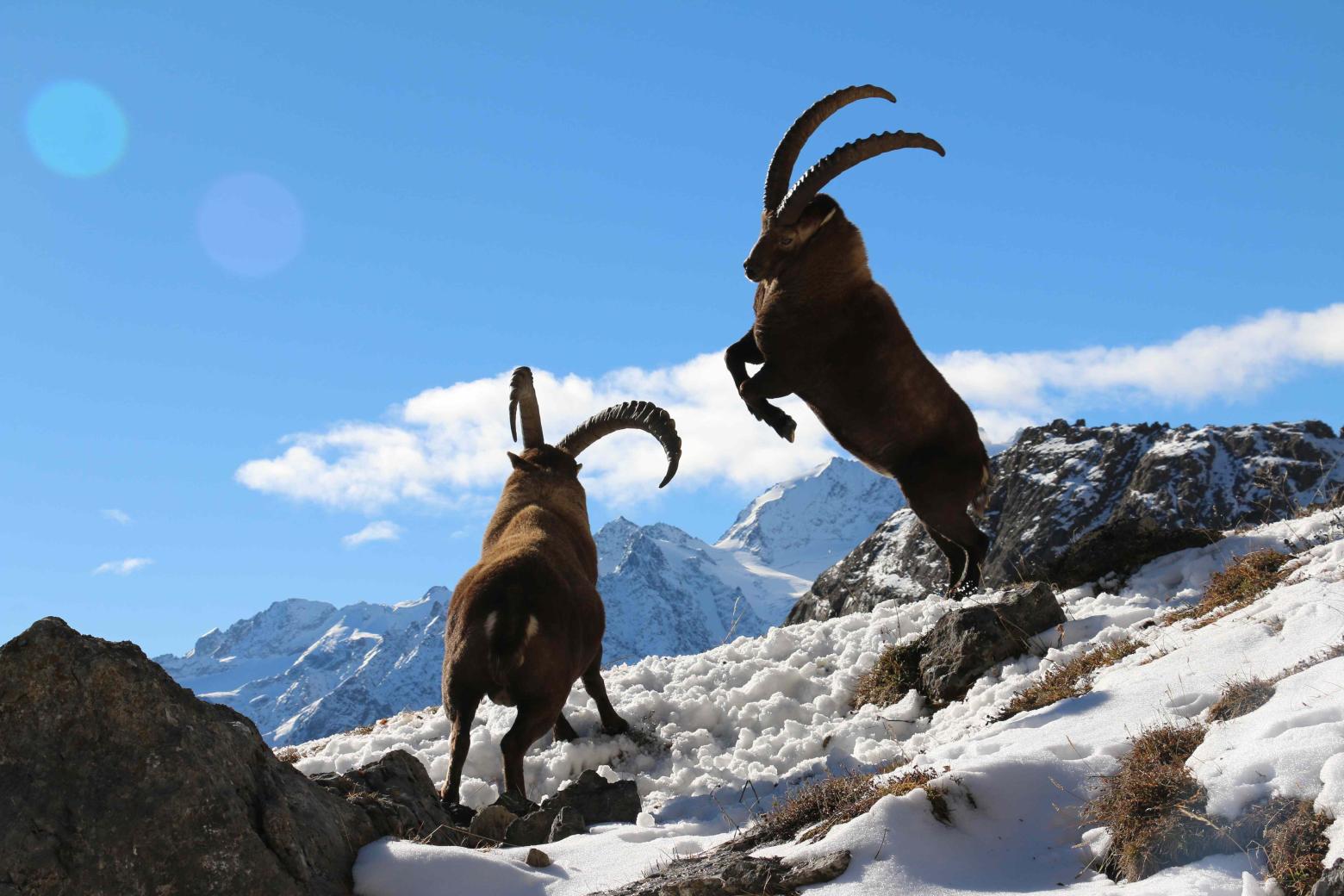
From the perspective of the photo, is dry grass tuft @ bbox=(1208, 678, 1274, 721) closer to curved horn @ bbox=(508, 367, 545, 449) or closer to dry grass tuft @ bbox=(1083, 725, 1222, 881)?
dry grass tuft @ bbox=(1083, 725, 1222, 881)

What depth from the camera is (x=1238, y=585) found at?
912cm

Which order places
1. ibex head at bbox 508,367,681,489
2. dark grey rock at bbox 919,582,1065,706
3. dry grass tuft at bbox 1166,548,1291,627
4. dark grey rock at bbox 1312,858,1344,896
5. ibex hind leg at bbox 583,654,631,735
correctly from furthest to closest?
ibex head at bbox 508,367,681,489
ibex hind leg at bbox 583,654,631,735
dark grey rock at bbox 919,582,1065,706
dry grass tuft at bbox 1166,548,1291,627
dark grey rock at bbox 1312,858,1344,896

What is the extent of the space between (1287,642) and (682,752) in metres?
5.21

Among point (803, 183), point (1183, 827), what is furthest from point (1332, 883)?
point (803, 183)

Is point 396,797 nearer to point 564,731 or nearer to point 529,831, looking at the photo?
point 529,831

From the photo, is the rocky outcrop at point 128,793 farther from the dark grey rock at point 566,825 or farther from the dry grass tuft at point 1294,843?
the dry grass tuft at point 1294,843

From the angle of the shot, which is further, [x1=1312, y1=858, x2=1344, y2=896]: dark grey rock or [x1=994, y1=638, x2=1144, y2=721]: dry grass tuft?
[x1=994, y1=638, x2=1144, y2=721]: dry grass tuft

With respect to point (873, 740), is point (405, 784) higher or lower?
higher

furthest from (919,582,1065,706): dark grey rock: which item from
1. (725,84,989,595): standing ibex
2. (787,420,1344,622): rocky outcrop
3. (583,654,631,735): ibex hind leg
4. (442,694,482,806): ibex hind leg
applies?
(787,420,1344,622): rocky outcrop

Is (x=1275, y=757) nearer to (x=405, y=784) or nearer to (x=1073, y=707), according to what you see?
(x=1073, y=707)

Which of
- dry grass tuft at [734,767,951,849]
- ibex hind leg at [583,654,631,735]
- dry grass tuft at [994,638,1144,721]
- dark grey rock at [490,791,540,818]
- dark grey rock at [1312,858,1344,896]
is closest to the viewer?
dark grey rock at [1312,858,1344,896]

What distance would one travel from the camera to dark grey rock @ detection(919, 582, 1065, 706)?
946 centimetres

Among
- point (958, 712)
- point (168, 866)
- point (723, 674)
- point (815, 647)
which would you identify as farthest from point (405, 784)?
point (815, 647)

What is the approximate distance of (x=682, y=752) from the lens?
32.6 feet
